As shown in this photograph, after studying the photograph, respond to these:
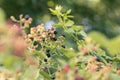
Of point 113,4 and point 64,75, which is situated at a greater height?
point 113,4

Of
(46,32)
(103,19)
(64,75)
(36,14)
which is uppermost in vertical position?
(103,19)

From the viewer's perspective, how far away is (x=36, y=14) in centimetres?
605

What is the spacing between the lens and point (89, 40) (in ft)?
2.60

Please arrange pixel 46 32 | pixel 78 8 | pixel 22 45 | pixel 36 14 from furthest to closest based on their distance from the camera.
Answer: pixel 78 8, pixel 36 14, pixel 46 32, pixel 22 45

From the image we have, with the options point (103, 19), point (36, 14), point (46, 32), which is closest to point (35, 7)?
point (36, 14)

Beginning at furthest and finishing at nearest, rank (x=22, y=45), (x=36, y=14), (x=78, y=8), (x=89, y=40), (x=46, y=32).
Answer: (x=78, y=8)
(x=36, y=14)
(x=46, y=32)
(x=89, y=40)
(x=22, y=45)

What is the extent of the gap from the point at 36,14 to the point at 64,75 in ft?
17.5

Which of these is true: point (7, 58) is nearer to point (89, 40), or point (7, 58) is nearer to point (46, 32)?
point (89, 40)

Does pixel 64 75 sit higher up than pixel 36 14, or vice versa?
pixel 36 14

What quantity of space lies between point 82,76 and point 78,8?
5.86 metres

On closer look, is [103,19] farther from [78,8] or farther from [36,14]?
[36,14]

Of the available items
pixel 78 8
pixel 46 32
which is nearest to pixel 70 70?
pixel 46 32

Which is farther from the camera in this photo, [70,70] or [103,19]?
[103,19]

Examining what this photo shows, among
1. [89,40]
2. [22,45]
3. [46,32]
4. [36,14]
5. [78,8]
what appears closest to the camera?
[22,45]
